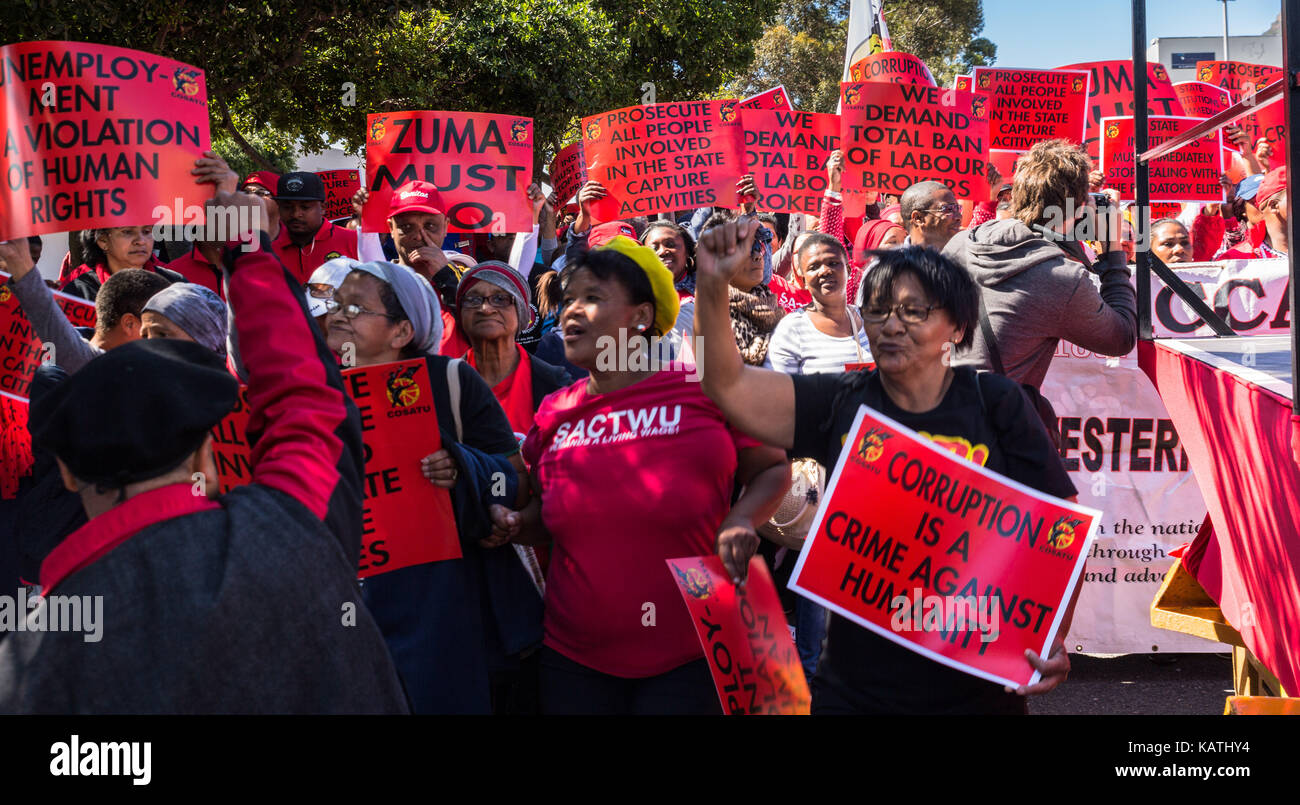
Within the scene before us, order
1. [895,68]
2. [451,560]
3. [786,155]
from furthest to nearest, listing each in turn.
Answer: [895,68]
[786,155]
[451,560]

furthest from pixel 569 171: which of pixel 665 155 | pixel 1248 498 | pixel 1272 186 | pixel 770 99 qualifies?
pixel 1248 498

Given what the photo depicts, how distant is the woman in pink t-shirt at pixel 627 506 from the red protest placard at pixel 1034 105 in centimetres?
609

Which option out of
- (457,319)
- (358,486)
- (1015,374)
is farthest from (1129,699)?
(358,486)

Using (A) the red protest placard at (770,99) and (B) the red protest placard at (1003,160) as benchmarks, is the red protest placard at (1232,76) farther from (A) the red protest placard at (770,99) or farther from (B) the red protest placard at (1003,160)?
(A) the red protest placard at (770,99)

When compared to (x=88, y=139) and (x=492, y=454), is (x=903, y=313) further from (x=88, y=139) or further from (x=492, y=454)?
(x=88, y=139)

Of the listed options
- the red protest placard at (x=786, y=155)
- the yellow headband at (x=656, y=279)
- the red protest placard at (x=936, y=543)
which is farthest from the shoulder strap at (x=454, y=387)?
the red protest placard at (x=786, y=155)

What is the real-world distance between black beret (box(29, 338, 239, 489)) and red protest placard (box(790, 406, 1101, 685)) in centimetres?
147

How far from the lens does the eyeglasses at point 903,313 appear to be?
2.92 m

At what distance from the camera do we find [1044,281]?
14.1 ft

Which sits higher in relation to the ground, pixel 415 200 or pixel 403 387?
pixel 415 200

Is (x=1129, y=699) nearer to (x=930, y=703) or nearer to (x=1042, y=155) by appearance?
(x=1042, y=155)

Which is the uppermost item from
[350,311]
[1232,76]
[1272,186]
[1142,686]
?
[1232,76]

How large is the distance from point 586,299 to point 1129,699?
12.1 ft

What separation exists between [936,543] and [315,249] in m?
4.65
